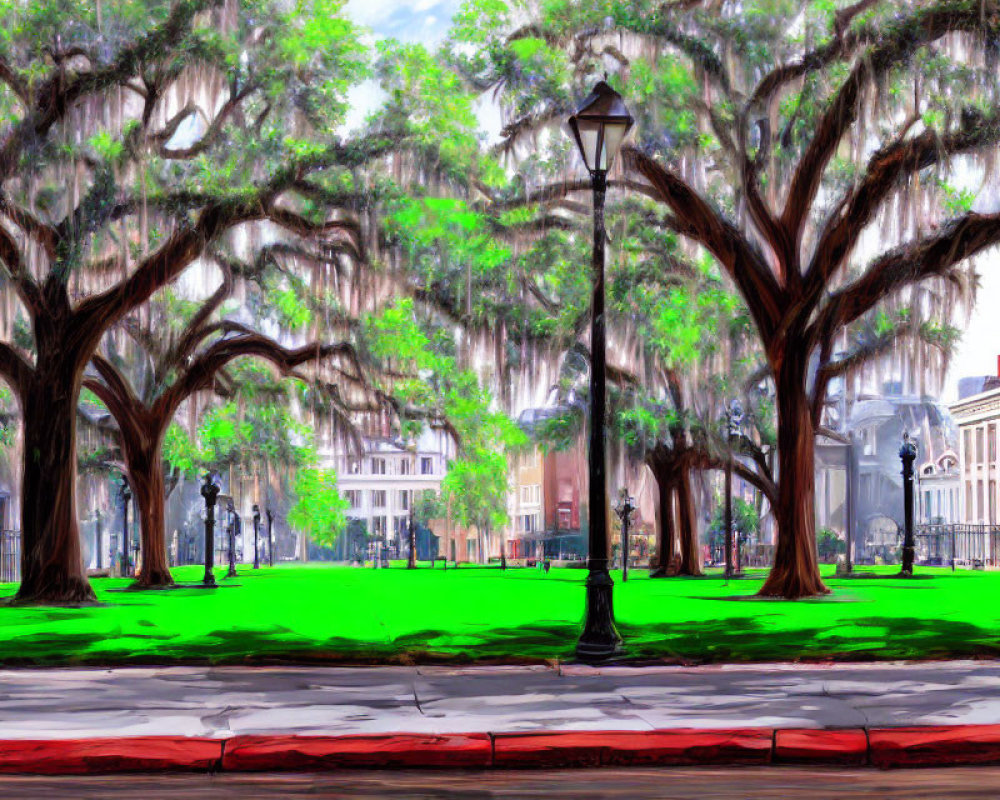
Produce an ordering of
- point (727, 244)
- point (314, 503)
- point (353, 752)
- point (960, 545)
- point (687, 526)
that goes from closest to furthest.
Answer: point (353, 752)
point (727, 244)
point (687, 526)
point (314, 503)
point (960, 545)

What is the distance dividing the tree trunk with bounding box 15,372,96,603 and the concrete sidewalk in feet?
48.0

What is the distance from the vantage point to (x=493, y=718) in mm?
10406

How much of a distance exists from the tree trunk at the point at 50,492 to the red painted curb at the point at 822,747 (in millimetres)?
21150

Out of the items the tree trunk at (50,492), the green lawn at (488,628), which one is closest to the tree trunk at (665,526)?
the green lawn at (488,628)

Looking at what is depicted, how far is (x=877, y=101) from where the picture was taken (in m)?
23.4

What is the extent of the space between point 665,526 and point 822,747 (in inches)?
1608

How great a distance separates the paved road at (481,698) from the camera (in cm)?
1012

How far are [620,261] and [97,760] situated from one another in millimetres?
22822

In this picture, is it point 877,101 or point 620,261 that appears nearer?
point 877,101

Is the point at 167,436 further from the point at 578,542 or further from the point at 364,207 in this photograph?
the point at 578,542

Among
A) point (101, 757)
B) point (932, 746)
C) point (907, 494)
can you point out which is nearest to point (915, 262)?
point (932, 746)

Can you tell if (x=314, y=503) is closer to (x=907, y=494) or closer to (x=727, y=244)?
(x=907, y=494)

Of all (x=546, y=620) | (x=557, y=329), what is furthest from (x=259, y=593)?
(x=546, y=620)

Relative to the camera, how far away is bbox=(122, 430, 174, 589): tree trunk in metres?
39.7
